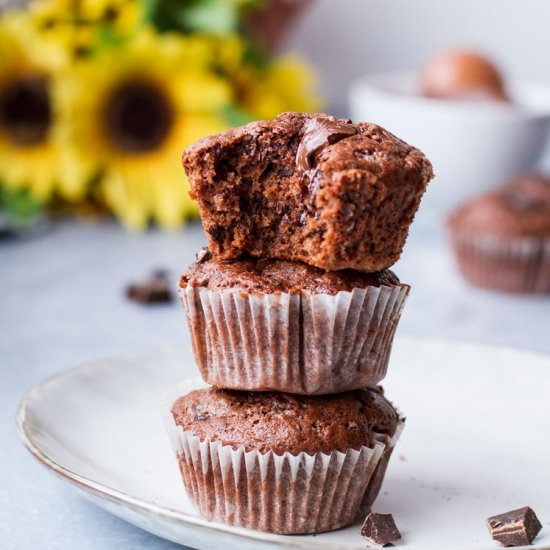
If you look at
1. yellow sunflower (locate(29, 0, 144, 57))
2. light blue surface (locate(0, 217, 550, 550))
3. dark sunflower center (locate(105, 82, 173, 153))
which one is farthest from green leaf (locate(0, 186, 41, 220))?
yellow sunflower (locate(29, 0, 144, 57))

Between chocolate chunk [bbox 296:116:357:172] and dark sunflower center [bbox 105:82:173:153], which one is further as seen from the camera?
dark sunflower center [bbox 105:82:173:153]

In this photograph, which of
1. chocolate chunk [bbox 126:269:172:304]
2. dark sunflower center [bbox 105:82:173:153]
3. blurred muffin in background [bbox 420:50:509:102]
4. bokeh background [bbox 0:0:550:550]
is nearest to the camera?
bokeh background [bbox 0:0:550:550]

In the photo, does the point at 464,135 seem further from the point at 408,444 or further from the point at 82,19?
the point at 408,444

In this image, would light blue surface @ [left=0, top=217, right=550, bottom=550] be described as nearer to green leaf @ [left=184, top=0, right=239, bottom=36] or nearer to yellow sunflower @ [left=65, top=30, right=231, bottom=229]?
yellow sunflower @ [left=65, top=30, right=231, bottom=229]

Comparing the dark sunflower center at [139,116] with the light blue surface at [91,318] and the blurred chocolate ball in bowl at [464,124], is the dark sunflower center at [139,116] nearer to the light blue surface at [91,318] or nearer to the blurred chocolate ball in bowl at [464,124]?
the light blue surface at [91,318]

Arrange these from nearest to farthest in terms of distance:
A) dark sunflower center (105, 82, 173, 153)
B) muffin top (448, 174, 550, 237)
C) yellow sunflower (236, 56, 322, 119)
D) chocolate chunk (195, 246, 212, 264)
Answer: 1. chocolate chunk (195, 246, 212, 264)
2. muffin top (448, 174, 550, 237)
3. dark sunflower center (105, 82, 173, 153)
4. yellow sunflower (236, 56, 322, 119)

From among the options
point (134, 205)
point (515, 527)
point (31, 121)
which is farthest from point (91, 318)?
point (515, 527)
